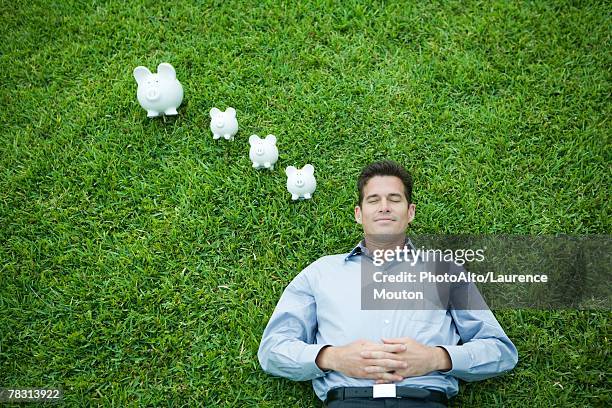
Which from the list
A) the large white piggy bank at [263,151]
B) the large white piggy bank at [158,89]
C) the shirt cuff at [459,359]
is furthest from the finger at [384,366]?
the large white piggy bank at [158,89]

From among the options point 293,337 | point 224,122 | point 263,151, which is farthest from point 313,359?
point 224,122

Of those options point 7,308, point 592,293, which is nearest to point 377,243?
point 592,293

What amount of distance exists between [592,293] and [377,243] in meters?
1.35

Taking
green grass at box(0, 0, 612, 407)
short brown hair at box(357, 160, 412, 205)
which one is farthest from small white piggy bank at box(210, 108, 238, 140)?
short brown hair at box(357, 160, 412, 205)

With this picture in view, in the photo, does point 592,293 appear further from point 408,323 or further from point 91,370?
point 91,370

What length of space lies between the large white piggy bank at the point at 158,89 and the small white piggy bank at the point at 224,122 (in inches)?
11.4

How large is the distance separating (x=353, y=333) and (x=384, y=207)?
0.69m

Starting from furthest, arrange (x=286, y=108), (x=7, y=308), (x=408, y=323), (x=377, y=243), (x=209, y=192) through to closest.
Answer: (x=286, y=108)
(x=209, y=192)
(x=7, y=308)
(x=377, y=243)
(x=408, y=323)

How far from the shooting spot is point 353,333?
3.01 meters

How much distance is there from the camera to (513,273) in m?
3.55

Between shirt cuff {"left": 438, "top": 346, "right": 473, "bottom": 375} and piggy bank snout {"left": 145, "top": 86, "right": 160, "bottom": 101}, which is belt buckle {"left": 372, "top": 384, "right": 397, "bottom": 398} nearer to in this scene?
shirt cuff {"left": 438, "top": 346, "right": 473, "bottom": 375}

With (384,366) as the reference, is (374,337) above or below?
above

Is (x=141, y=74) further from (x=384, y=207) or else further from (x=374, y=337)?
(x=374, y=337)

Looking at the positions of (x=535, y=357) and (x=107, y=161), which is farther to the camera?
(x=107, y=161)
